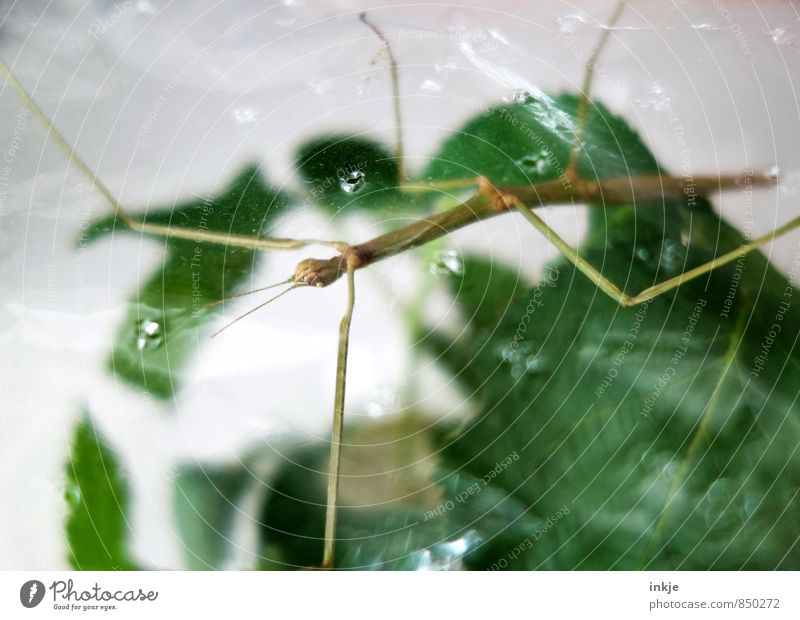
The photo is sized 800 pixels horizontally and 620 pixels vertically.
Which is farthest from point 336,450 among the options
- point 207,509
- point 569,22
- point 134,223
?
point 569,22

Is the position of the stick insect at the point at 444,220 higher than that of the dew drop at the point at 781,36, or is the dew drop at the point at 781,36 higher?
the dew drop at the point at 781,36

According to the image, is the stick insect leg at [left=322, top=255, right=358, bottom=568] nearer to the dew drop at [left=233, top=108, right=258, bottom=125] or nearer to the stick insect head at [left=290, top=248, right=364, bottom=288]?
the stick insect head at [left=290, top=248, right=364, bottom=288]

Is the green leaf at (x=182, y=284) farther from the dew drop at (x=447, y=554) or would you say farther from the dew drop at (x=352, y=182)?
the dew drop at (x=447, y=554)

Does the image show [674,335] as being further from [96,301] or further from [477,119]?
[96,301]

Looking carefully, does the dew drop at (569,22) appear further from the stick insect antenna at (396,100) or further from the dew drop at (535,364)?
the dew drop at (535,364)

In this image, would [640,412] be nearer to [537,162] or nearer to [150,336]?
[537,162]

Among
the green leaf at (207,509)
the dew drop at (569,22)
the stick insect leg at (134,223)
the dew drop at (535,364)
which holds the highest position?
the dew drop at (569,22)
